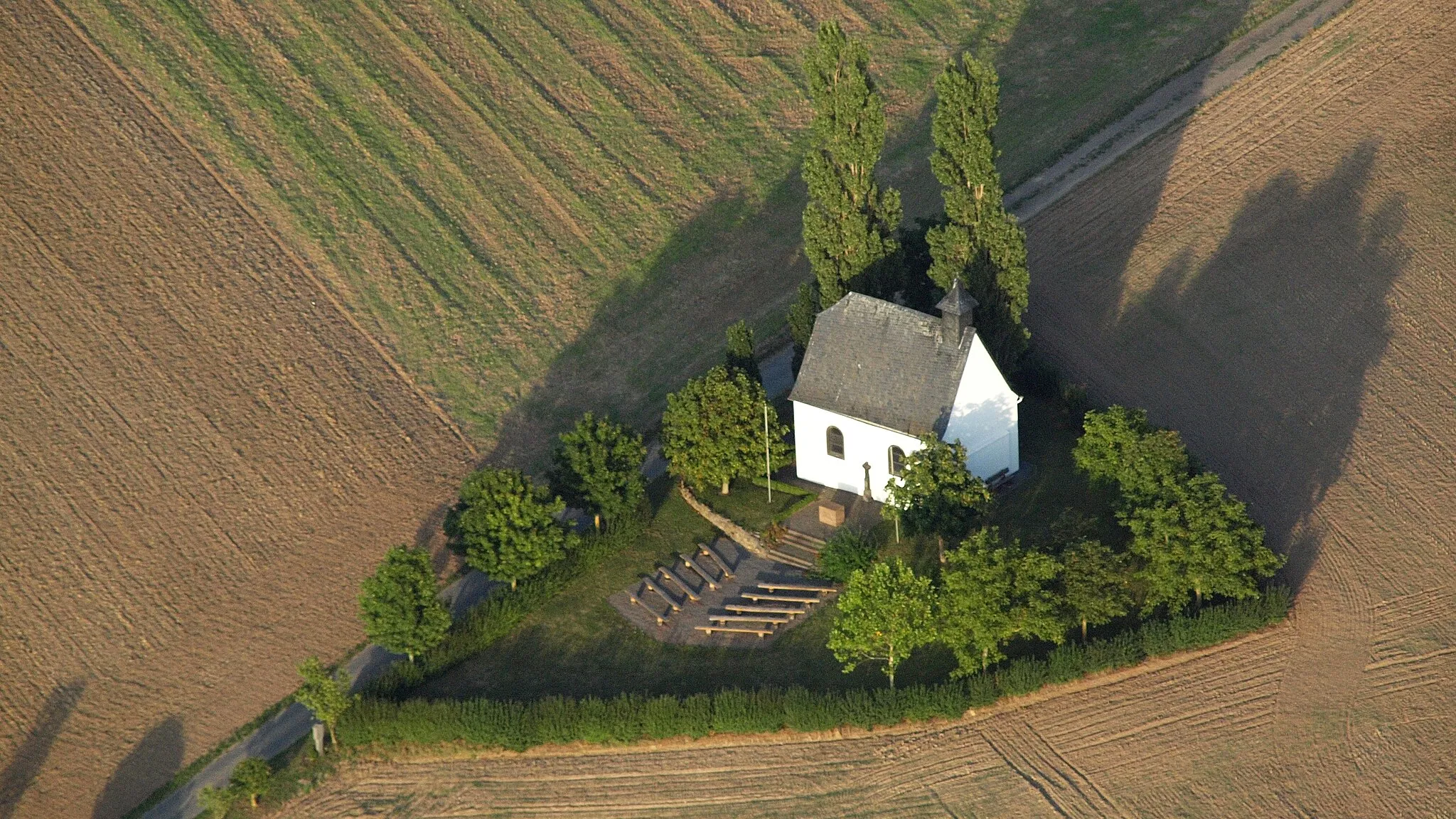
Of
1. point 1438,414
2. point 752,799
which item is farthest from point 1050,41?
point 752,799

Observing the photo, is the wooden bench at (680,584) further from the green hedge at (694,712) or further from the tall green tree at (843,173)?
the tall green tree at (843,173)

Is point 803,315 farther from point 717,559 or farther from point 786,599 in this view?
point 786,599

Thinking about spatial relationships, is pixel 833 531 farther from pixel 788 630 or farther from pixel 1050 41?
pixel 1050 41

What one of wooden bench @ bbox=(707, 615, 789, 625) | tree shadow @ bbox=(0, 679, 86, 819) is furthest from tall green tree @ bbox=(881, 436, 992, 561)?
Result: tree shadow @ bbox=(0, 679, 86, 819)

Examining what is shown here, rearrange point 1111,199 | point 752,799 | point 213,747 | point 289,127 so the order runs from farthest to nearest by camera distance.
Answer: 1. point 289,127
2. point 1111,199
3. point 213,747
4. point 752,799

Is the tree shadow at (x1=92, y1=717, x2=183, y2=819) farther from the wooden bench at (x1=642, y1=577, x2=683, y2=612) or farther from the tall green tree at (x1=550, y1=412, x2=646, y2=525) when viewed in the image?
the wooden bench at (x1=642, y1=577, x2=683, y2=612)

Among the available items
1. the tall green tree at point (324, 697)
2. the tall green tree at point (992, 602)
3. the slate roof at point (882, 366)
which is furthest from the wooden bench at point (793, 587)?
the tall green tree at point (324, 697)

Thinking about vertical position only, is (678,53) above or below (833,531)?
above

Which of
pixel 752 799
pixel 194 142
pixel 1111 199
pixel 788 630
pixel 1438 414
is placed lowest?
pixel 752 799
